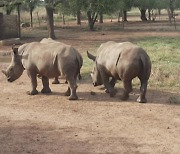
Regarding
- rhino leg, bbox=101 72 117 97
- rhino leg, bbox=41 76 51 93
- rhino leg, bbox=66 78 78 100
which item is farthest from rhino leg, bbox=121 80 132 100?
rhino leg, bbox=41 76 51 93

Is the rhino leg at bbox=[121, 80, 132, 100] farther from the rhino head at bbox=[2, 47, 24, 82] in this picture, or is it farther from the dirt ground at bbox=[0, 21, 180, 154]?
the rhino head at bbox=[2, 47, 24, 82]

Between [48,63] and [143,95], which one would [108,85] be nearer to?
[143,95]

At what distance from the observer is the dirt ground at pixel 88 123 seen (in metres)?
6.88

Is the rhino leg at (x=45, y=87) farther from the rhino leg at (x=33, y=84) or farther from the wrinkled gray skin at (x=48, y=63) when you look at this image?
the rhino leg at (x=33, y=84)

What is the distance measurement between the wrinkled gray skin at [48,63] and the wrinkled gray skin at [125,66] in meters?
0.78

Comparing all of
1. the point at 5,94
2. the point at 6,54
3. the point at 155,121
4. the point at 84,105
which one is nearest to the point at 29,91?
the point at 5,94

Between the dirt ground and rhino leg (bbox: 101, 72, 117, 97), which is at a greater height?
rhino leg (bbox: 101, 72, 117, 97)

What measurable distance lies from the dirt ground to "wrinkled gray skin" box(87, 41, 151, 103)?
345mm

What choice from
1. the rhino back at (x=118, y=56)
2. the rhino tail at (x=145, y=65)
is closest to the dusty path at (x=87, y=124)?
the rhino tail at (x=145, y=65)

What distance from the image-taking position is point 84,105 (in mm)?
9914

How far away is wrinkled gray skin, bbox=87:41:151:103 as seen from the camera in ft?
32.3

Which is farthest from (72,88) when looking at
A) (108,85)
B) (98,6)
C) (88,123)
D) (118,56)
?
(98,6)

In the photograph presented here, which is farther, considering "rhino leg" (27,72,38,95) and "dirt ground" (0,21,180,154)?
"rhino leg" (27,72,38,95)

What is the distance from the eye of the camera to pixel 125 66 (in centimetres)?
991
